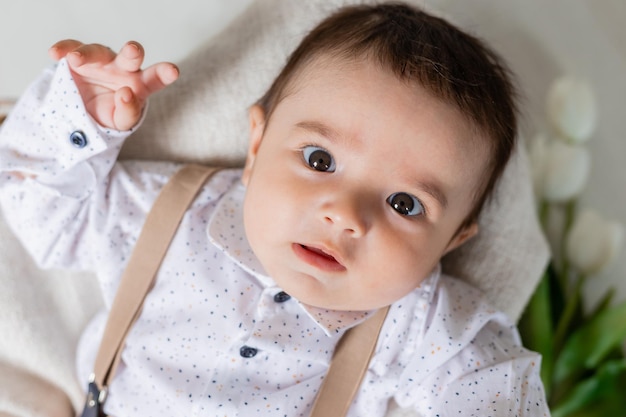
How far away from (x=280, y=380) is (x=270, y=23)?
554mm

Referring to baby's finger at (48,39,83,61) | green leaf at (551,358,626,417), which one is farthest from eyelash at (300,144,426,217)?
green leaf at (551,358,626,417)

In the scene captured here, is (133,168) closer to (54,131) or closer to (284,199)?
(54,131)

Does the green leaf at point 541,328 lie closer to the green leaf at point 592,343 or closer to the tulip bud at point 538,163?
the green leaf at point 592,343

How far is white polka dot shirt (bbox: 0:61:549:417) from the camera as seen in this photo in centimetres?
92

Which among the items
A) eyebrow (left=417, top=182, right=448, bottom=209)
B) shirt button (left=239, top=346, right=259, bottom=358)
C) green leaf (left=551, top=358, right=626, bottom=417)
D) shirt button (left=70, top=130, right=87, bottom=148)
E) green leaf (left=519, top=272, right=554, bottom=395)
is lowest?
green leaf (left=551, top=358, right=626, bottom=417)

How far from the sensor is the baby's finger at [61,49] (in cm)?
85

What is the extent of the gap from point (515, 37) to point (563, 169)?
404 mm

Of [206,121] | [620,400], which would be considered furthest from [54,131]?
[620,400]

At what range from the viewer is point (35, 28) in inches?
52.2

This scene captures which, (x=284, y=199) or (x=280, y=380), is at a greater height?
(x=284, y=199)

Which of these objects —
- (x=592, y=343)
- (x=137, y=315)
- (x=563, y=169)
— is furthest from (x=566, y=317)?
(x=137, y=315)

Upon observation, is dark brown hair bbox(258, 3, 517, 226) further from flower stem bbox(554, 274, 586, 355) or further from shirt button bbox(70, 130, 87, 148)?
flower stem bbox(554, 274, 586, 355)

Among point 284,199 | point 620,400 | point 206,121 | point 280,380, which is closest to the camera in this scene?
point 284,199

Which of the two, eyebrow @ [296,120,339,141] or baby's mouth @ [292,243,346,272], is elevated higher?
eyebrow @ [296,120,339,141]
